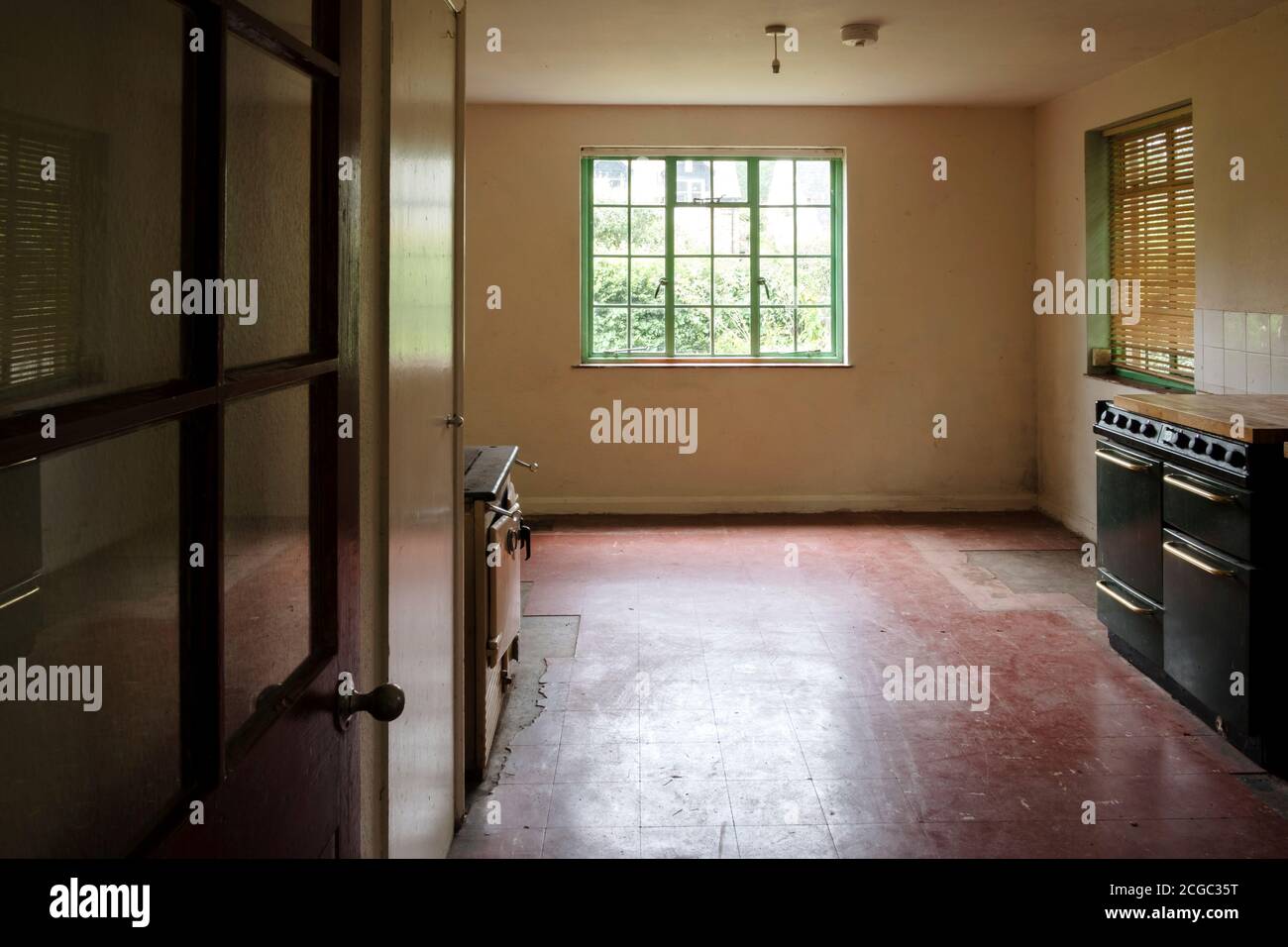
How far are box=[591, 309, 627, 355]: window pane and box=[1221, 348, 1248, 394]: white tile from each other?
3.86m

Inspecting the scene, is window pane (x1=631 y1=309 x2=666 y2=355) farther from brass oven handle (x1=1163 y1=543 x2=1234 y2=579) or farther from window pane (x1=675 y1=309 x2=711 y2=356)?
brass oven handle (x1=1163 y1=543 x2=1234 y2=579)

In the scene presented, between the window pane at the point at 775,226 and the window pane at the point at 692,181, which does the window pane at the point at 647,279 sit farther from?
the window pane at the point at 775,226

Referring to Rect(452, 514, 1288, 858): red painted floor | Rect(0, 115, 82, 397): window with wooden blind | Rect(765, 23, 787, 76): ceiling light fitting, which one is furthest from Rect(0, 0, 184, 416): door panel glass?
Rect(765, 23, 787, 76): ceiling light fitting

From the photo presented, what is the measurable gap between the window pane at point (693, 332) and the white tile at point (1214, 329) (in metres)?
3.28

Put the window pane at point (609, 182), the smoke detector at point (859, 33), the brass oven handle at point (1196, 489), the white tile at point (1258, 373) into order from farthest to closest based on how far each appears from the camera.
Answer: the window pane at point (609, 182) → the smoke detector at point (859, 33) → the white tile at point (1258, 373) → the brass oven handle at point (1196, 489)

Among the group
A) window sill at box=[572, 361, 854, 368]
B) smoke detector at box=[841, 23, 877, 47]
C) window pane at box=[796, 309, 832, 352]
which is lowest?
window sill at box=[572, 361, 854, 368]

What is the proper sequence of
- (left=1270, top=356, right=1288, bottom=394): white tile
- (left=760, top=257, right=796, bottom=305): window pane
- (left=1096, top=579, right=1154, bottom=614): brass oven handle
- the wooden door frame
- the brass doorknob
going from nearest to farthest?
the wooden door frame → the brass doorknob → (left=1096, top=579, right=1154, bottom=614): brass oven handle → (left=1270, top=356, right=1288, bottom=394): white tile → (left=760, top=257, right=796, bottom=305): window pane

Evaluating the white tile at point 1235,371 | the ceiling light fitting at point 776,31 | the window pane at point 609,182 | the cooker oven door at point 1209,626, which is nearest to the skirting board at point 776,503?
the window pane at point 609,182

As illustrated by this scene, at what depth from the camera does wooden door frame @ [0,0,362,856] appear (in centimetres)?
82

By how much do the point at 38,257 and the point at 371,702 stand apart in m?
0.70

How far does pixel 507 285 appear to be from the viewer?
7.57m

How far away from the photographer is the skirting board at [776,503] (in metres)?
7.72
